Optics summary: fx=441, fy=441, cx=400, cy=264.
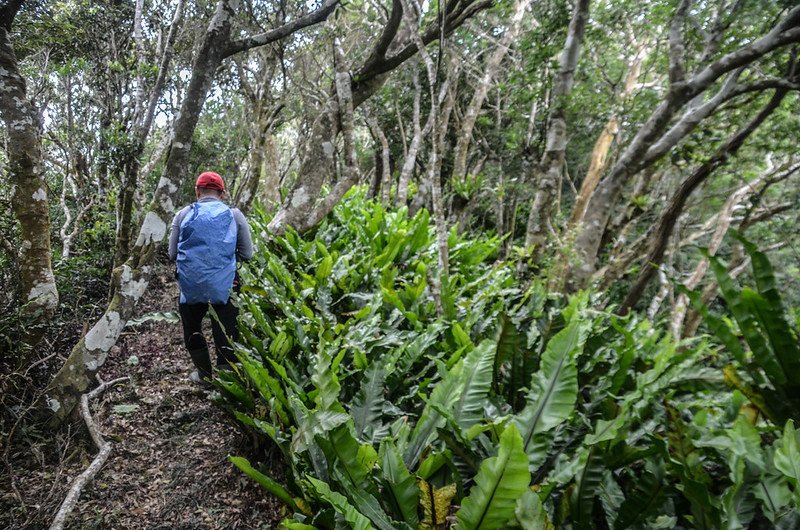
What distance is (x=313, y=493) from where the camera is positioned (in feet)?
6.95

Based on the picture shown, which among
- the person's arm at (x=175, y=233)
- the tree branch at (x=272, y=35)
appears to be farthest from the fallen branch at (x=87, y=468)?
the tree branch at (x=272, y=35)

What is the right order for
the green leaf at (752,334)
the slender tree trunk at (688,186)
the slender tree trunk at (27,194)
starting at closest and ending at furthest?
the green leaf at (752,334) → the slender tree trunk at (27,194) → the slender tree trunk at (688,186)

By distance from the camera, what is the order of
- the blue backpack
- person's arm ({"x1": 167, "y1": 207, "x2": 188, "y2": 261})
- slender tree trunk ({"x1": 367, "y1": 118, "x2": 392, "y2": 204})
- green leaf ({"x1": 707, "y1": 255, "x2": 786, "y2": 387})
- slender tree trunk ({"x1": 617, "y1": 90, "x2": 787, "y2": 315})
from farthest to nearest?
slender tree trunk ({"x1": 367, "y1": 118, "x2": 392, "y2": 204})
slender tree trunk ({"x1": 617, "y1": 90, "x2": 787, "y2": 315})
person's arm ({"x1": 167, "y1": 207, "x2": 188, "y2": 261})
the blue backpack
green leaf ({"x1": 707, "y1": 255, "x2": 786, "y2": 387})

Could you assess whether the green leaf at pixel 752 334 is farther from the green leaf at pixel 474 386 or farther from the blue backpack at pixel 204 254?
the blue backpack at pixel 204 254

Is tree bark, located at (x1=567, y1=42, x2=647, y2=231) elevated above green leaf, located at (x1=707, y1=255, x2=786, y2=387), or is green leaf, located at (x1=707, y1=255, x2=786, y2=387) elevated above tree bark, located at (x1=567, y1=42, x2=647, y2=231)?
tree bark, located at (x1=567, y1=42, x2=647, y2=231)

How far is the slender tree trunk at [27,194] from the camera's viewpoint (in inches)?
126

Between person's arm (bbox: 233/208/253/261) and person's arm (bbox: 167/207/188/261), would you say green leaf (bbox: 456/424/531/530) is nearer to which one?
person's arm (bbox: 233/208/253/261)

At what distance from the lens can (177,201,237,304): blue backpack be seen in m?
3.58

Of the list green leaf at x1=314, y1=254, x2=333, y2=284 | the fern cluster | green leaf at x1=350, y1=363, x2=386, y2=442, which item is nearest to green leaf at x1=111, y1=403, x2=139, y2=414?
the fern cluster

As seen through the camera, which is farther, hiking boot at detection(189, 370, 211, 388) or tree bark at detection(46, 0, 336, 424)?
hiking boot at detection(189, 370, 211, 388)

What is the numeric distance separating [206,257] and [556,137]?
158 inches

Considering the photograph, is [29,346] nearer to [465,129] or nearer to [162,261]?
[162,261]

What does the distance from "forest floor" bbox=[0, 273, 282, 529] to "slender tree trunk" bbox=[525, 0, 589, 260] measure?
4.20 meters

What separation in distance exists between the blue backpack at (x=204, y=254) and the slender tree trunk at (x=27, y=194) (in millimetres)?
1059
